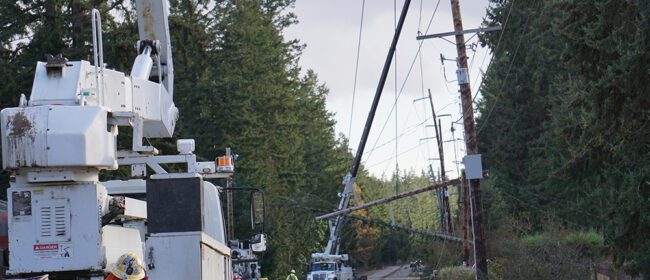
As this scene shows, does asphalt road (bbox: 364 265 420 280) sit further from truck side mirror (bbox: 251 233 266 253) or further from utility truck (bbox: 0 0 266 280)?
utility truck (bbox: 0 0 266 280)

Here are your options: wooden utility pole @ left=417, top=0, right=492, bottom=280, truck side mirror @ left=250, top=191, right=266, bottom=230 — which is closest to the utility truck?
truck side mirror @ left=250, top=191, right=266, bottom=230

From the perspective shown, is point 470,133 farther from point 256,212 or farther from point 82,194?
point 82,194

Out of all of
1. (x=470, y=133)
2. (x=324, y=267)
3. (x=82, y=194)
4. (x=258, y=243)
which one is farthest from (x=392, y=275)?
(x=82, y=194)

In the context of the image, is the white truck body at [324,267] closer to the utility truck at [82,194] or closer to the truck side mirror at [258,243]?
the truck side mirror at [258,243]

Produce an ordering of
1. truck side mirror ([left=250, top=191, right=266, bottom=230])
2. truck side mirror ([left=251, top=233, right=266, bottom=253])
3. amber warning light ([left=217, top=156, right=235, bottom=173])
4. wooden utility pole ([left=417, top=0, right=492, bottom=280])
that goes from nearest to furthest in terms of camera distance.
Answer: amber warning light ([left=217, top=156, right=235, bottom=173]) < truck side mirror ([left=250, top=191, right=266, bottom=230]) < truck side mirror ([left=251, top=233, right=266, bottom=253]) < wooden utility pole ([left=417, top=0, right=492, bottom=280])

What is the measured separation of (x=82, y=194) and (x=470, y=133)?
61.4 ft

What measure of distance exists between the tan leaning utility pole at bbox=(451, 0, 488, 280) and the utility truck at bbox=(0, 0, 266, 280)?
611 inches

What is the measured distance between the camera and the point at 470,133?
27.6 metres

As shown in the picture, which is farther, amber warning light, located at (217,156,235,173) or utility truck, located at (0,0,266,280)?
amber warning light, located at (217,156,235,173)

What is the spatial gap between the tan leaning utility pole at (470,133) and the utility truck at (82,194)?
611 inches

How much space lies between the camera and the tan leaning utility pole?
86.2 ft

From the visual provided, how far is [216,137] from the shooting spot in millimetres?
49375

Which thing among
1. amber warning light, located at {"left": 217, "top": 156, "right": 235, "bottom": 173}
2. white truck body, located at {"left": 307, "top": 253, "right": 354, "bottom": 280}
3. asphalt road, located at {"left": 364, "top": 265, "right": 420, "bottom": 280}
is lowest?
asphalt road, located at {"left": 364, "top": 265, "right": 420, "bottom": 280}

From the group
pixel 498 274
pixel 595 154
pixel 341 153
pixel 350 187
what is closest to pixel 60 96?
pixel 595 154
